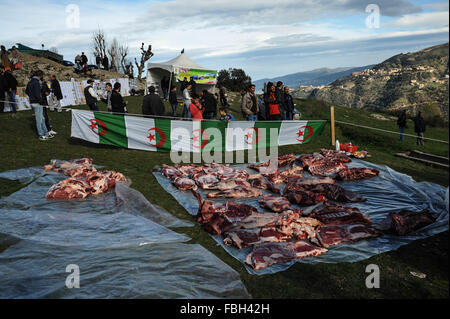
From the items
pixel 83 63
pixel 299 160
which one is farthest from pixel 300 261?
pixel 83 63

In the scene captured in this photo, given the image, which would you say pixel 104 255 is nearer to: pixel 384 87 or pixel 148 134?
pixel 148 134

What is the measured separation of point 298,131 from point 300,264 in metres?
10.0

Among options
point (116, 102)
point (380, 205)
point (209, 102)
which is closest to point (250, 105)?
point (209, 102)

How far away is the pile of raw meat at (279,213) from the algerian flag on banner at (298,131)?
4.24 metres

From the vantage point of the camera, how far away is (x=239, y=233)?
5.62m

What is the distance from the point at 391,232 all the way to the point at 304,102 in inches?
947

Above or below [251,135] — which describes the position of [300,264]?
below

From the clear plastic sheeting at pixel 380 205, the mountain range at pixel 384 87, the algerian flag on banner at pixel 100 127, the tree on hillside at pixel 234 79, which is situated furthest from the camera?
the mountain range at pixel 384 87

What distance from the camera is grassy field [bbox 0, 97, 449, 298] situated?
166 inches

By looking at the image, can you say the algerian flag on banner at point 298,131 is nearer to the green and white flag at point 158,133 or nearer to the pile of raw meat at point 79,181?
the green and white flag at point 158,133

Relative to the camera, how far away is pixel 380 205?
7.38 metres

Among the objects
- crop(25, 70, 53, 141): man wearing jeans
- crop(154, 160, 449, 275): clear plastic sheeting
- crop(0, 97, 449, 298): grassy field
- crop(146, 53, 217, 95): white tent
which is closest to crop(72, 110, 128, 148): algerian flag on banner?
crop(0, 97, 449, 298): grassy field

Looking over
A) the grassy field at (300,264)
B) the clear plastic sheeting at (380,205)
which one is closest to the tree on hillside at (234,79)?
the grassy field at (300,264)

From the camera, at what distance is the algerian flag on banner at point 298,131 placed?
549 inches
